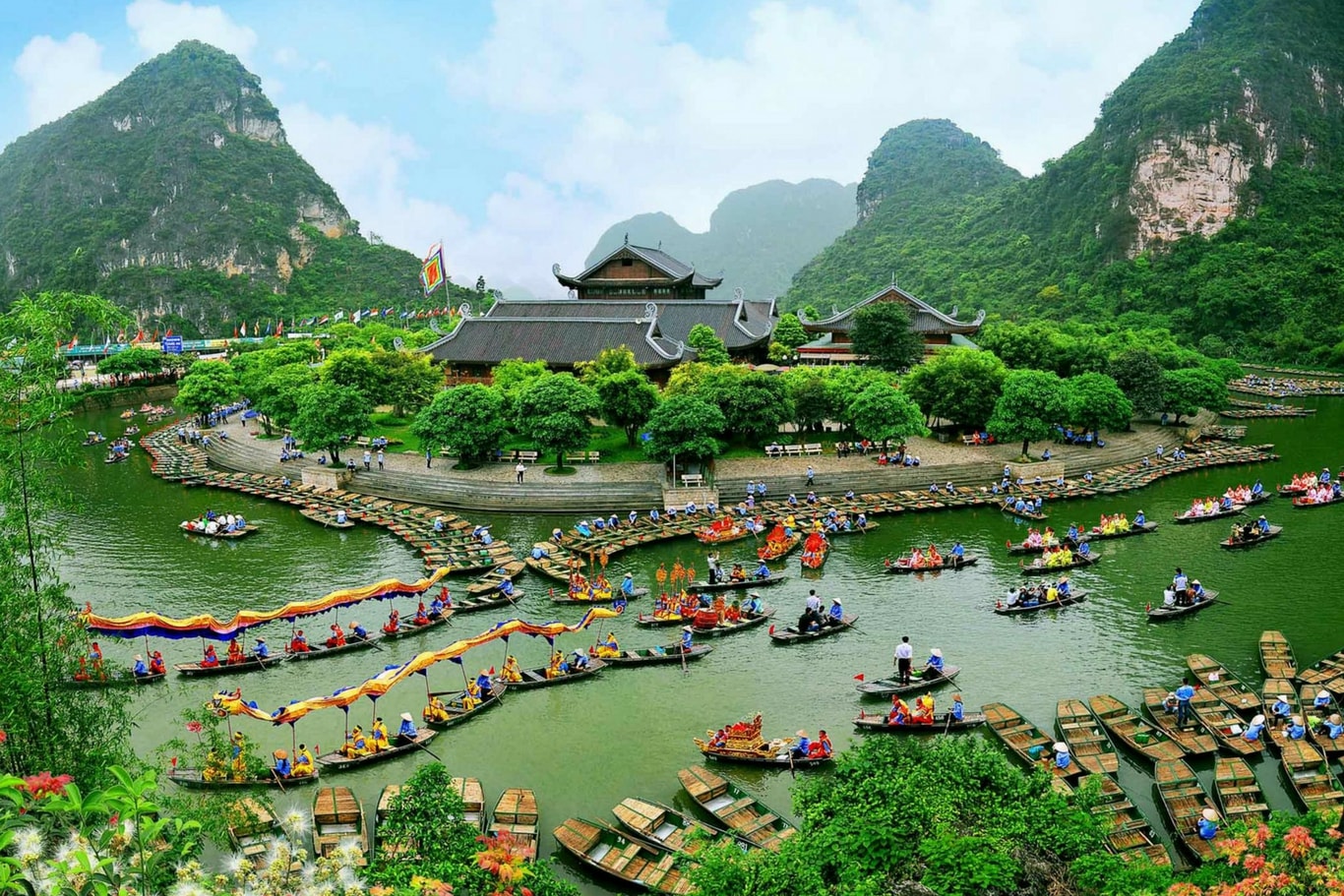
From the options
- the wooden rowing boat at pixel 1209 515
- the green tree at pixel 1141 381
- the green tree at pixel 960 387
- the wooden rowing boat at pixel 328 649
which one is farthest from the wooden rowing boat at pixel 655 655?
the green tree at pixel 1141 381

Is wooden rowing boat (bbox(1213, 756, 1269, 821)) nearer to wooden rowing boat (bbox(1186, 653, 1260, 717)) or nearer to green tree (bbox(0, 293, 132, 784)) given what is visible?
wooden rowing boat (bbox(1186, 653, 1260, 717))

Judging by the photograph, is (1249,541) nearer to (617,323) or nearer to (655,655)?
(655,655)

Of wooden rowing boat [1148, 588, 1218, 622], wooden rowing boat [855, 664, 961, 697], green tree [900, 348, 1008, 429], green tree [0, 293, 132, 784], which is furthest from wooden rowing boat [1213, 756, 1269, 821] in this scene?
green tree [900, 348, 1008, 429]

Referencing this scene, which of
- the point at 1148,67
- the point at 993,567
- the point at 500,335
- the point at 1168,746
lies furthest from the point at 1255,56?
the point at 1168,746

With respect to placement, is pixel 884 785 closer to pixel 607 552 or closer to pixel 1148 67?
pixel 607 552

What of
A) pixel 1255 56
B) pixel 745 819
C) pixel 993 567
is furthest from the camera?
pixel 1255 56

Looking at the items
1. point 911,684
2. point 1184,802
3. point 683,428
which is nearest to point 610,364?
point 683,428

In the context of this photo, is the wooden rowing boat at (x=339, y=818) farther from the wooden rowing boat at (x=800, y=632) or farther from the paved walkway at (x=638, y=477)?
the paved walkway at (x=638, y=477)
